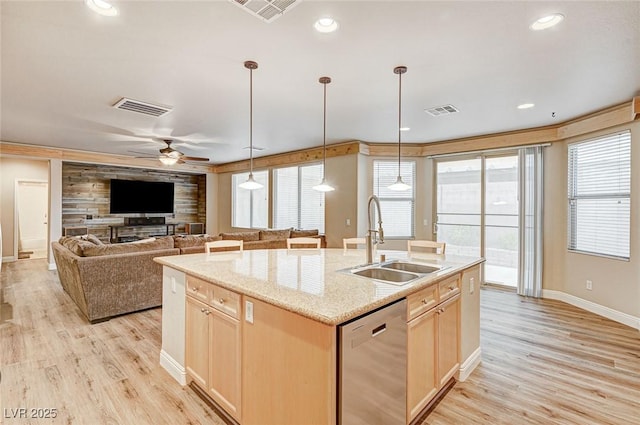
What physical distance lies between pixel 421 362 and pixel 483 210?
4.23 meters

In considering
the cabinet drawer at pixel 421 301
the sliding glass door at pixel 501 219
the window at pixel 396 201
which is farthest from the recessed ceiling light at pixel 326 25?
the sliding glass door at pixel 501 219

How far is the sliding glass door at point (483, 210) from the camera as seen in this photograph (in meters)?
5.24

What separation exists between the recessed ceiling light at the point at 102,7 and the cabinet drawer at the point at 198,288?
189 cm

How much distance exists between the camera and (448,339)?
2365 millimetres

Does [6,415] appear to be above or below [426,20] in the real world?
below

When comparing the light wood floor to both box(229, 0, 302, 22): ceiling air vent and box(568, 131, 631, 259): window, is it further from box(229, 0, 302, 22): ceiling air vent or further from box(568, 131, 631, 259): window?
box(229, 0, 302, 22): ceiling air vent

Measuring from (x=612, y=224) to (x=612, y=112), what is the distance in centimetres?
143

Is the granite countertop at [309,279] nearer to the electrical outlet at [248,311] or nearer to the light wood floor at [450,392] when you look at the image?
the electrical outlet at [248,311]

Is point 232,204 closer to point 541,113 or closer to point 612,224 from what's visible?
point 541,113

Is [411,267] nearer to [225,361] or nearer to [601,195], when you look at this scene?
[225,361]

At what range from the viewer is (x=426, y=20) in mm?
2139

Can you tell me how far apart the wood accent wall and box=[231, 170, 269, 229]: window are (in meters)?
1.32

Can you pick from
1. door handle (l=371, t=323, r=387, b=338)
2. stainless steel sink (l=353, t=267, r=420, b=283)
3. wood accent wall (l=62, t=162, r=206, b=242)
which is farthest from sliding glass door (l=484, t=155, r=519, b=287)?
wood accent wall (l=62, t=162, r=206, b=242)

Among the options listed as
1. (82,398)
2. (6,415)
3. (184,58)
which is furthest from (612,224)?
(6,415)
